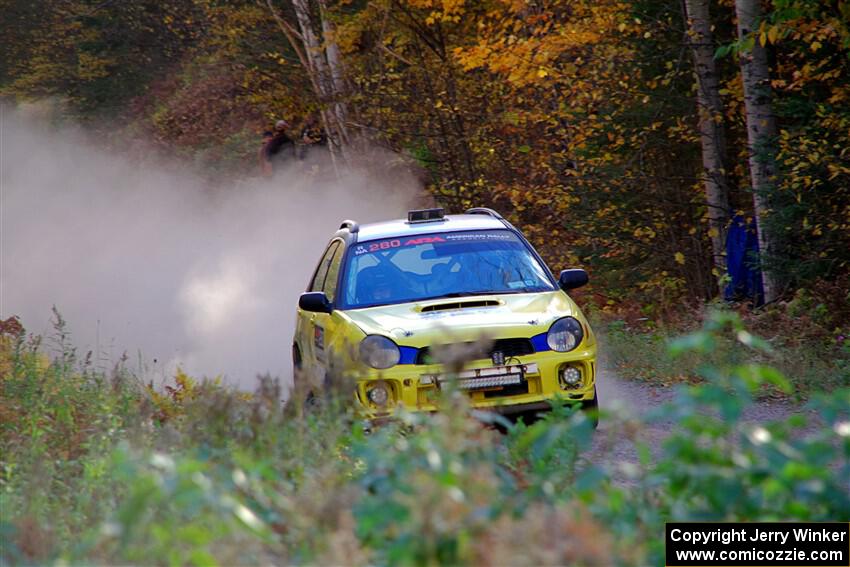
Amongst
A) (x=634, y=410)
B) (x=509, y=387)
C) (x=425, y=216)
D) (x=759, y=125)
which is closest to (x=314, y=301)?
(x=425, y=216)

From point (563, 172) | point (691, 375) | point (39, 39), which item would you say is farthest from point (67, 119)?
point (691, 375)

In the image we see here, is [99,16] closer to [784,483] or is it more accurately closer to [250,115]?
[250,115]

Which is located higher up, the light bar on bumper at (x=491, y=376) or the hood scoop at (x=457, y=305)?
the hood scoop at (x=457, y=305)

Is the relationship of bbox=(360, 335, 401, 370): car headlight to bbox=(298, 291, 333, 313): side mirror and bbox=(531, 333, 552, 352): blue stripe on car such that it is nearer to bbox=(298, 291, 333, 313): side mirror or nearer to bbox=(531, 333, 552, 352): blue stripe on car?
bbox=(531, 333, 552, 352): blue stripe on car

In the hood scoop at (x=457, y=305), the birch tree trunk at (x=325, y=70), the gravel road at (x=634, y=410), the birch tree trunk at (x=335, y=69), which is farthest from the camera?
the birch tree trunk at (x=325, y=70)

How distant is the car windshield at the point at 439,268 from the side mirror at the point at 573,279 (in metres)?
0.13

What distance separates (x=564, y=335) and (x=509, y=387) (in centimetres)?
61

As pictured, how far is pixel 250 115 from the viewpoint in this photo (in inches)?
1797

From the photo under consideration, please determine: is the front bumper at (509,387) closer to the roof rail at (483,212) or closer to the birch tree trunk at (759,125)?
the roof rail at (483,212)

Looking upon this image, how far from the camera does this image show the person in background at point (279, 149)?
32.2m

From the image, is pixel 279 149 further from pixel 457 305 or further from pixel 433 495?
pixel 433 495

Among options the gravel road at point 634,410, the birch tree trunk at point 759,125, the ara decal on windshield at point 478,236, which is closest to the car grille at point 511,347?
the gravel road at point 634,410

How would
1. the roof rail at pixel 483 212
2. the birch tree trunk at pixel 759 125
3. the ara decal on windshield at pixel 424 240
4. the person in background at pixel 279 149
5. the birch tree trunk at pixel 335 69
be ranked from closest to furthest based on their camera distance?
the ara decal on windshield at pixel 424 240, the roof rail at pixel 483 212, the birch tree trunk at pixel 759 125, the birch tree trunk at pixel 335 69, the person in background at pixel 279 149

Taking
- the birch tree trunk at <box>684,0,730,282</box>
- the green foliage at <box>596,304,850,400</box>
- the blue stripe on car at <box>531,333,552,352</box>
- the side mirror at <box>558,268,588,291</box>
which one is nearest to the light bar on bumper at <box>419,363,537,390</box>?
the blue stripe on car at <box>531,333,552,352</box>
